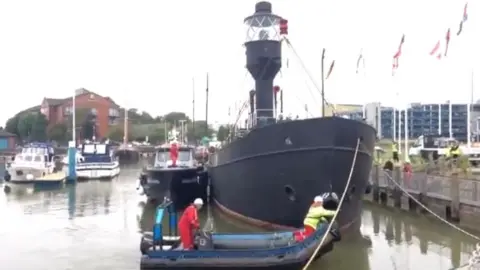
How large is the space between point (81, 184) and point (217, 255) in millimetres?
27584

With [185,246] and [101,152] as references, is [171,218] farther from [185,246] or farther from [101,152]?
[101,152]

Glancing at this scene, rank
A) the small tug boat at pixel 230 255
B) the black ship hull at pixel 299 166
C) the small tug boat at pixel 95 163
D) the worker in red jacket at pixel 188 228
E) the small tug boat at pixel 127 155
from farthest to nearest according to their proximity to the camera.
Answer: the small tug boat at pixel 127 155 < the small tug boat at pixel 95 163 < the black ship hull at pixel 299 166 < the worker in red jacket at pixel 188 228 < the small tug boat at pixel 230 255

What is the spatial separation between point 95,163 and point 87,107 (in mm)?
51206

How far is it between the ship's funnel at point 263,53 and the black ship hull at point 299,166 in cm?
351

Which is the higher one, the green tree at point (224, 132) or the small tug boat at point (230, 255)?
the green tree at point (224, 132)

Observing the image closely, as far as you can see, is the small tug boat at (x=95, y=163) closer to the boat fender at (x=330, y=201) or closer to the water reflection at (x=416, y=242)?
the water reflection at (x=416, y=242)

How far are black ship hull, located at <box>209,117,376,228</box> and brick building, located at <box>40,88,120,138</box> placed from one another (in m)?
75.8

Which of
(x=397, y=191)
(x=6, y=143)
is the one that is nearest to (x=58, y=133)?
(x=6, y=143)

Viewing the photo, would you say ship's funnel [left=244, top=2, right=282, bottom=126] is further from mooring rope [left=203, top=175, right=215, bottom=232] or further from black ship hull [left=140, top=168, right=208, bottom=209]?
black ship hull [left=140, top=168, right=208, bottom=209]

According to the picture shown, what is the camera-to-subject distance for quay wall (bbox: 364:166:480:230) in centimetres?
1777

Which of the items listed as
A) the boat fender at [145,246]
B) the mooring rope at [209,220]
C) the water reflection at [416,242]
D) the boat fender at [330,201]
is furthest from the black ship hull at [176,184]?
the boat fender at [145,246]

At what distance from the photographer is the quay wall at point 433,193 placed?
58.3 ft

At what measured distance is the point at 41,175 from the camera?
3681cm

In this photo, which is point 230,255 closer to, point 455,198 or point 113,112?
point 455,198
